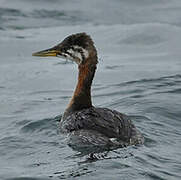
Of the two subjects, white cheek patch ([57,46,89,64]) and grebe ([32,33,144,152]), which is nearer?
grebe ([32,33,144,152])

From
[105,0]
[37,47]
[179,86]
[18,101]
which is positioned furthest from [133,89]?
[105,0]

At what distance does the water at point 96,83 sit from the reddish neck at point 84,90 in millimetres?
543

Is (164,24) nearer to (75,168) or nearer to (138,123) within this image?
(138,123)

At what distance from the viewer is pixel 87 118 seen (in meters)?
9.93

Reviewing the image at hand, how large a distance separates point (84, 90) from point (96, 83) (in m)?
3.85

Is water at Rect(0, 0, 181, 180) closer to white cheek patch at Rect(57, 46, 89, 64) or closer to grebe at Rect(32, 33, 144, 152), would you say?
grebe at Rect(32, 33, 144, 152)

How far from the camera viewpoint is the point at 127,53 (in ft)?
56.8

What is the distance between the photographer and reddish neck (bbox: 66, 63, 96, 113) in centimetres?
1076

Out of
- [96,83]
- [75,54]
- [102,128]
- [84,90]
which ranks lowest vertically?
[102,128]

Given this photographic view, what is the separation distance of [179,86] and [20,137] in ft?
14.6

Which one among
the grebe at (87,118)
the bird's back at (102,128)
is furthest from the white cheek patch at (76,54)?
the bird's back at (102,128)

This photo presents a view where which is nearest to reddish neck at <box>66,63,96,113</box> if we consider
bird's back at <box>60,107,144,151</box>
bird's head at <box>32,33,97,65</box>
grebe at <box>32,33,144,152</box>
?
grebe at <box>32,33,144,152</box>

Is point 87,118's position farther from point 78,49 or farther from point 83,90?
point 78,49

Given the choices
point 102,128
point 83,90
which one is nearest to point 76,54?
point 83,90
